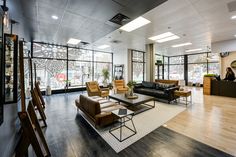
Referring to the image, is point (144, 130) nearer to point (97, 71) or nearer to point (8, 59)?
point (8, 59)

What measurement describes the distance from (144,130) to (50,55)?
23.5 feet

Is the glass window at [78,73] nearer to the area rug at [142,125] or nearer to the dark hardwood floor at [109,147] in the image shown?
the dark hardwood floor at [109,147]

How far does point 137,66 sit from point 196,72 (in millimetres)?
5823

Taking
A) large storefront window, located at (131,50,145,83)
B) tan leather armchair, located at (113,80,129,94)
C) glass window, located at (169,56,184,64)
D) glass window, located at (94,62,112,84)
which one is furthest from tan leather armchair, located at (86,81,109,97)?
glass window, located at (169,56,184,64)

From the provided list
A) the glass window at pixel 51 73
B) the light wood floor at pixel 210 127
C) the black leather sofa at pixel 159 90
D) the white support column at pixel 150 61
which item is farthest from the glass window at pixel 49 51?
the light wood floor at pixel 210 127

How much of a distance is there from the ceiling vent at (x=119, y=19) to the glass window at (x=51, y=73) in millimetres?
5383

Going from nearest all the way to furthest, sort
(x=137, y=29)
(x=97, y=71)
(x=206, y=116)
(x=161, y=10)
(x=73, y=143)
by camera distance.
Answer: (x=73, y=143) < (x=161, y=10) < (x=206, y=116) < (x=137, y=29) < (x=97, y=71)

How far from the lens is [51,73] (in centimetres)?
724

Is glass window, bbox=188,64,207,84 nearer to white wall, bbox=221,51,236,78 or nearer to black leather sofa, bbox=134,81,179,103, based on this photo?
white wall, bbox=221,51,236,78

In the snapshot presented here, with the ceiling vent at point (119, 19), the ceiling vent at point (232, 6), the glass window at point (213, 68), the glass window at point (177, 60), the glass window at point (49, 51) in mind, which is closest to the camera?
the ceiling vent at point (232, 6)

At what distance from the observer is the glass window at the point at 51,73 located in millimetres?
6906

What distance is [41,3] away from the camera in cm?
275

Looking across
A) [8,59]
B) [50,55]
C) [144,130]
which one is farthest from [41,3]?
[50,55]

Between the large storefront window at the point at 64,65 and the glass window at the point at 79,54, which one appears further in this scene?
the glass window at the point at 79,54
